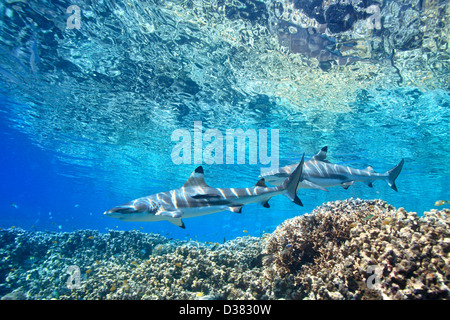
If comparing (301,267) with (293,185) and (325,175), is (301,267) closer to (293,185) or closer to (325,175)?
(293,185)

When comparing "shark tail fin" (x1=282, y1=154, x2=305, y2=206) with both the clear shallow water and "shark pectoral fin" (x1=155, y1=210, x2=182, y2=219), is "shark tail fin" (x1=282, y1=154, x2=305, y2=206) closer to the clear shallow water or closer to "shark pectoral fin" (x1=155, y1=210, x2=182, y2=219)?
"shark pectoral fin" (x1=155, y1=210, x2=182, y2=219)

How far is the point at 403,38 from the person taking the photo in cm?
906

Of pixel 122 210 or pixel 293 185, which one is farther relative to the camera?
pixel 293 185

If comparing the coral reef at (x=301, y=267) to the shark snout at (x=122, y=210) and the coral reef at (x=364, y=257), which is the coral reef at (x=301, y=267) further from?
the shark snout at (x=122, y=210)

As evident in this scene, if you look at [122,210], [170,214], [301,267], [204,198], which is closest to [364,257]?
[301,267]

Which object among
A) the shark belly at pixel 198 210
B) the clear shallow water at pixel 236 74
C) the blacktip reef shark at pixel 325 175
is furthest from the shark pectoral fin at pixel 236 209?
the clear shallow water at pixel 236 74

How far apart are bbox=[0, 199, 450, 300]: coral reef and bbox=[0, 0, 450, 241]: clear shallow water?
23.8 ft

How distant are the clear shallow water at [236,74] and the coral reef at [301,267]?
7.27 meters

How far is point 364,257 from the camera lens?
424 cm

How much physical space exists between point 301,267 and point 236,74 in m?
10.2

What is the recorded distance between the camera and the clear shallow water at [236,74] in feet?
28.9

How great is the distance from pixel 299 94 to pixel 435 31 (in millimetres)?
6187
